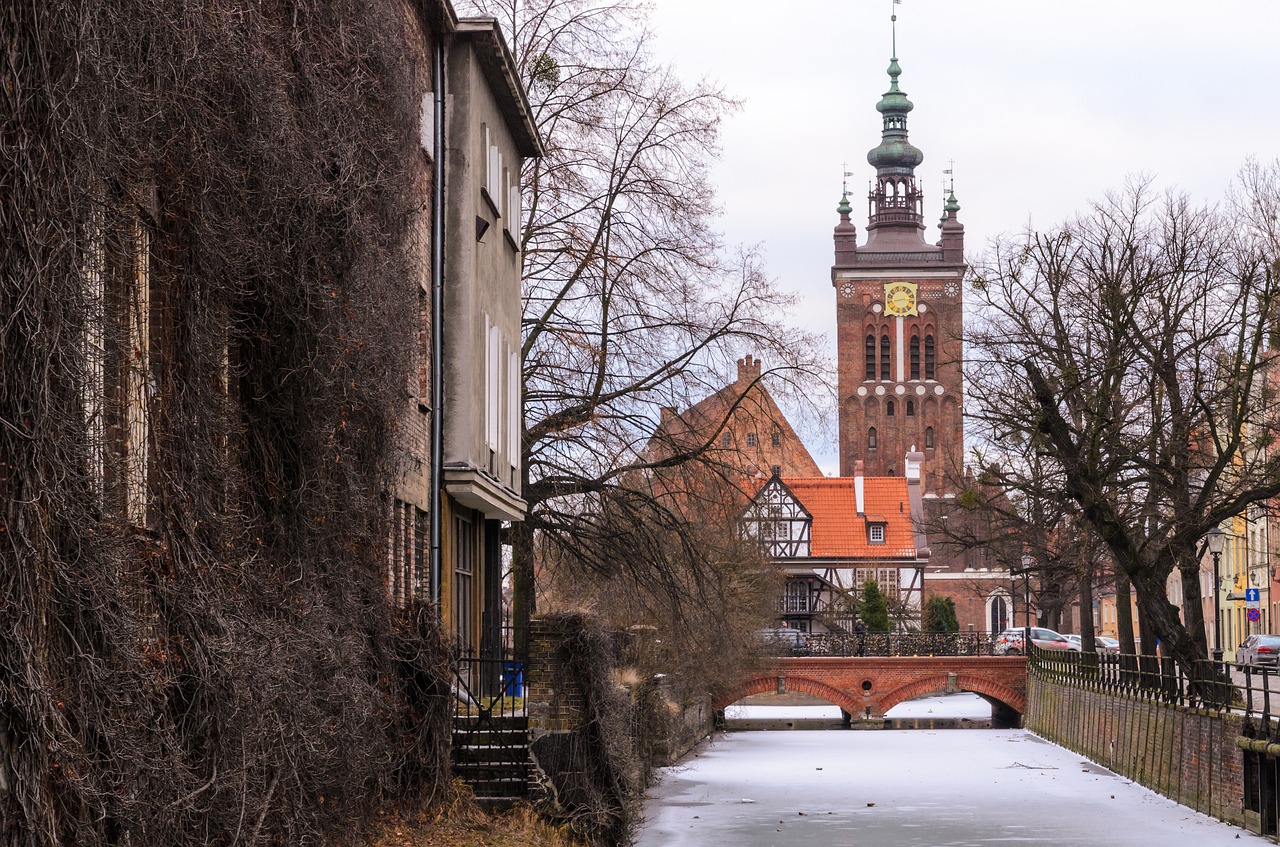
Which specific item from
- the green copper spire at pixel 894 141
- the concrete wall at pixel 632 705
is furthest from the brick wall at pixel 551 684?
the green copper spire at pixel 894 141

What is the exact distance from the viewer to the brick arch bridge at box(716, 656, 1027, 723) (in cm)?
5788

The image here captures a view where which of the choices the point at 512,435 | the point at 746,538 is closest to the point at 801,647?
the point at 746,538

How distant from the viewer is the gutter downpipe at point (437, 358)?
61.2 ft

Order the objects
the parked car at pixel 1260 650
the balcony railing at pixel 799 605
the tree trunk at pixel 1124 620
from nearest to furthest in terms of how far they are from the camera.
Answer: the tree trunk at pixel 1124 620 → the parked car at pixel 1260 650 → the balcony railing at pixel 799 605

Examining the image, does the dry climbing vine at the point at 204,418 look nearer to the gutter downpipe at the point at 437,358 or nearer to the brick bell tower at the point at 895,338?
the gutter downpipe at the point at 437,358

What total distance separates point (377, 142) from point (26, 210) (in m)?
6.37

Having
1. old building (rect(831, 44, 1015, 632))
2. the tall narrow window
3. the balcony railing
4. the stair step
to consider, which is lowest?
the stair step

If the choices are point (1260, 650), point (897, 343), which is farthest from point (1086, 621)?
point (897, 343)

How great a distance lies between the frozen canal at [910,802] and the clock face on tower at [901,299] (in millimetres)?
63447

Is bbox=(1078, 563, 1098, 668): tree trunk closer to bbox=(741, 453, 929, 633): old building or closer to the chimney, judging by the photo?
bbox=(741, 453, 929, 633): old building

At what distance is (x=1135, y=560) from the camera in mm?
30047

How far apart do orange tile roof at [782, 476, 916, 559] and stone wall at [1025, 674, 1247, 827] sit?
35.0 metres

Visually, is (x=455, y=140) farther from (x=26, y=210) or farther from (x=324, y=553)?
(x=26, y=210)

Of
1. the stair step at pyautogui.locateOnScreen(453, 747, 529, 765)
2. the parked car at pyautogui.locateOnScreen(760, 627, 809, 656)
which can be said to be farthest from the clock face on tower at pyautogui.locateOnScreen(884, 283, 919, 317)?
the stair step at pyautogui.locateOnScreen(453, 747, 529, 765)
